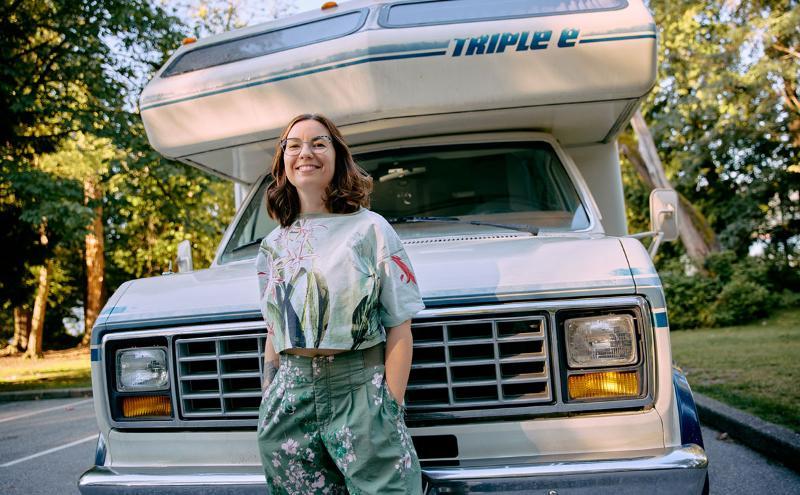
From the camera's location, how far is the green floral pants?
2.03 meters

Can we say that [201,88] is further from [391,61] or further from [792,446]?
[792,446]

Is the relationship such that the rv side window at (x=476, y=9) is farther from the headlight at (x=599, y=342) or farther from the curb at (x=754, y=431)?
the curb at (x=754, y=431)

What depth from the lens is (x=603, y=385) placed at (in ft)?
8.46

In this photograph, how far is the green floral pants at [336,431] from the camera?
2.03 m

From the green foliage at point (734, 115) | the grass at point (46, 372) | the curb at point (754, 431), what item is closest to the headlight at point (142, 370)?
the curb at point (754, 431)

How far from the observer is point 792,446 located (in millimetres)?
4520

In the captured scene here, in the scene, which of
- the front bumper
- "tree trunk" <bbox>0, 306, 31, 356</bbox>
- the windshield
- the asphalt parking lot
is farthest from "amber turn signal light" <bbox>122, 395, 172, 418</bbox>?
"tree trunk" <bbox>0, 306, 31, 356</bbox>

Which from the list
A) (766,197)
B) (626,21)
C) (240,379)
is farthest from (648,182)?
(240,379)

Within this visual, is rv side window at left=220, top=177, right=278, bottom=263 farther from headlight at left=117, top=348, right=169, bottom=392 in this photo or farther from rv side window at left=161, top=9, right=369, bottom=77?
headlight at left=117, top=348, right=169, bottom=392

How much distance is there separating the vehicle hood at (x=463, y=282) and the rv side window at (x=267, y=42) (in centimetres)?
139

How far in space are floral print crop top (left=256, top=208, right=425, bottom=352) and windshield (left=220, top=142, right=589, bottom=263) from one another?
1734mm

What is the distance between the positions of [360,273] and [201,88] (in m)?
2.17

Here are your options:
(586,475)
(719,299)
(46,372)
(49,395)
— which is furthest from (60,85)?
(719,299)

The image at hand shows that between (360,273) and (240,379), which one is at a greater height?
(360,273)
